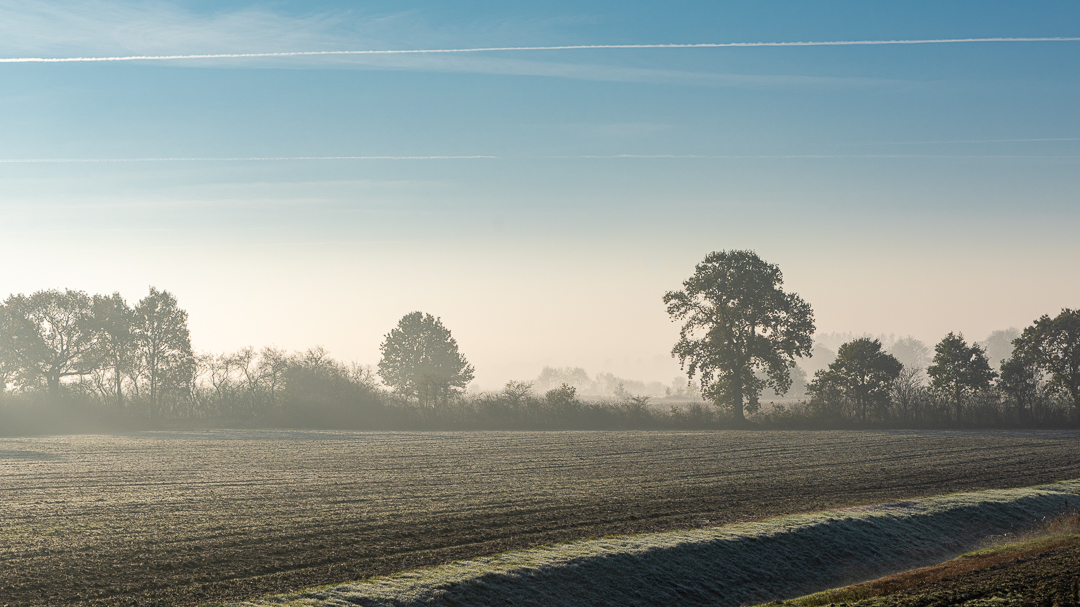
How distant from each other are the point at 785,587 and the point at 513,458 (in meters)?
25.1

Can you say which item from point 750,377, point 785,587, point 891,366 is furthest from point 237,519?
point 891,366

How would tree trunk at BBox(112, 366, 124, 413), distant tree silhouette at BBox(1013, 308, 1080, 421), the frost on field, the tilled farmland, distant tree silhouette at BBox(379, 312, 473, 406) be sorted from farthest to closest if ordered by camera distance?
distant tree silhouette at BBox(379, 312, 473, 406) → tree trunk at BBox(112, 366, 124, 413) → distant tree silhouette at BBox(1013, 308, 1080, 421) → the tilled farmland → the frost on field

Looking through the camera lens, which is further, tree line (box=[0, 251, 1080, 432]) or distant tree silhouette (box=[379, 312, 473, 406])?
distant tree silhouette (box=[379, 312, 473, 406])

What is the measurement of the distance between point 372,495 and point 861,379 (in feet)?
184

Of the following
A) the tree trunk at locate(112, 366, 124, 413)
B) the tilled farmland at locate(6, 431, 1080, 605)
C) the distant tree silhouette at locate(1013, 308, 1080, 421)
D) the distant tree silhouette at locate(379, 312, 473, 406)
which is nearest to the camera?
the tilled farmland at locate(6, 431, 1080, 605)

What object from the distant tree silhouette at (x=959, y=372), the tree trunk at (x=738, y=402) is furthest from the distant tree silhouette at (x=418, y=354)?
the distant tree silhouette at (x=959, y=372)

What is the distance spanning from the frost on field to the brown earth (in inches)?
60.3

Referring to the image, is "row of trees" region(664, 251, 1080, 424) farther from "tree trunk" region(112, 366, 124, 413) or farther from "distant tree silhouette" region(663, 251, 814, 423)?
"tree trunk" region(112, 366, 124, 413)

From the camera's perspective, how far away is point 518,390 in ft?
276

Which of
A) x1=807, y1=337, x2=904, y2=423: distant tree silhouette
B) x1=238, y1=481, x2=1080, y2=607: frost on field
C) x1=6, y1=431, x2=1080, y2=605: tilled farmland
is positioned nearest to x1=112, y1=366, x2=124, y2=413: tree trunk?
x1=6, y1=431, x2=1080, y2=605: tilled farmland

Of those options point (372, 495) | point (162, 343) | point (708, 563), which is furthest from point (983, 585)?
point (162, 343)

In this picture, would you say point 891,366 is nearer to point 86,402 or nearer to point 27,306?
point 86,402

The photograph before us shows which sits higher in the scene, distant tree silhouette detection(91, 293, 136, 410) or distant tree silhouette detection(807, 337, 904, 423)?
distant tree silhouette detection(91, 293, 136, 410)

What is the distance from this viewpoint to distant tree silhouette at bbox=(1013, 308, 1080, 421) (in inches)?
2699
